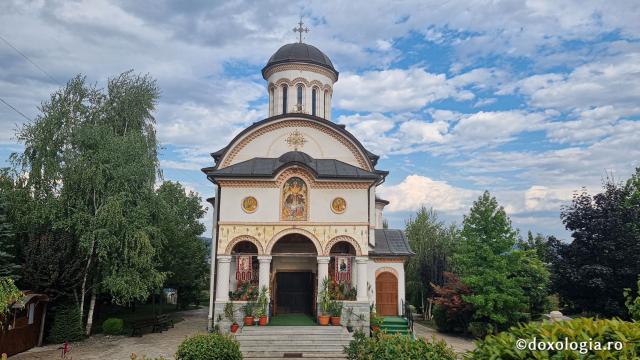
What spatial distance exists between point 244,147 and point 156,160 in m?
3.60

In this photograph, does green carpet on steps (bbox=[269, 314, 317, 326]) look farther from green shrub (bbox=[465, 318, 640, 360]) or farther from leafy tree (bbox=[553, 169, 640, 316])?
green shrub (bbox=[465, 318, 640, 360])

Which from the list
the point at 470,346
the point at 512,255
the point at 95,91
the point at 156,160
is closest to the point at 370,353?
the point at 470,346

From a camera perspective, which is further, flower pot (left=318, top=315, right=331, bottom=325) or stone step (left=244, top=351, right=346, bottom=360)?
flower pot (left=318, top=315, right=331, bottom=325)

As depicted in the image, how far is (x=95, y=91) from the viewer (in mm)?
17828

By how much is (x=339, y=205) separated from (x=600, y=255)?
983 cm

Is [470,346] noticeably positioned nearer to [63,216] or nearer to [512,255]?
[512,255]

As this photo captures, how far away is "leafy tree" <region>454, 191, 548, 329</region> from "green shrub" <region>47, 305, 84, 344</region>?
45.1 feet

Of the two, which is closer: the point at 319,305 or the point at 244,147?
the point at 319,305

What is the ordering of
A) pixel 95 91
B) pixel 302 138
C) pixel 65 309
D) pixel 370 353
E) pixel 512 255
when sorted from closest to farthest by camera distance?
pixel 370 353 → pixel 65 309 → pixel 512 255 → pixel 95 91 → pixel 302 138

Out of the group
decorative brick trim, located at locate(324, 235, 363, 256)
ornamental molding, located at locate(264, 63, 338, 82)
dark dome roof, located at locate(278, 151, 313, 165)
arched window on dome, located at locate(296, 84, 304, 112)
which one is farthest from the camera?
ornamental molding, located at locate(264, 63, 338, 82)

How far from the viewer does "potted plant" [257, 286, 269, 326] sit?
1544 cm

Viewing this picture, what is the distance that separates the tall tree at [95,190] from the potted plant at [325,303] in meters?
6.21

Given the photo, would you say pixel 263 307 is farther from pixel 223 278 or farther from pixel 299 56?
pixel 299 56

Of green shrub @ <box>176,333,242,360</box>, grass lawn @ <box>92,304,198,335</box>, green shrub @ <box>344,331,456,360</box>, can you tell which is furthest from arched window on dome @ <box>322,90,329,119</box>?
green shrub @ <box>344,331,456,360</box>
